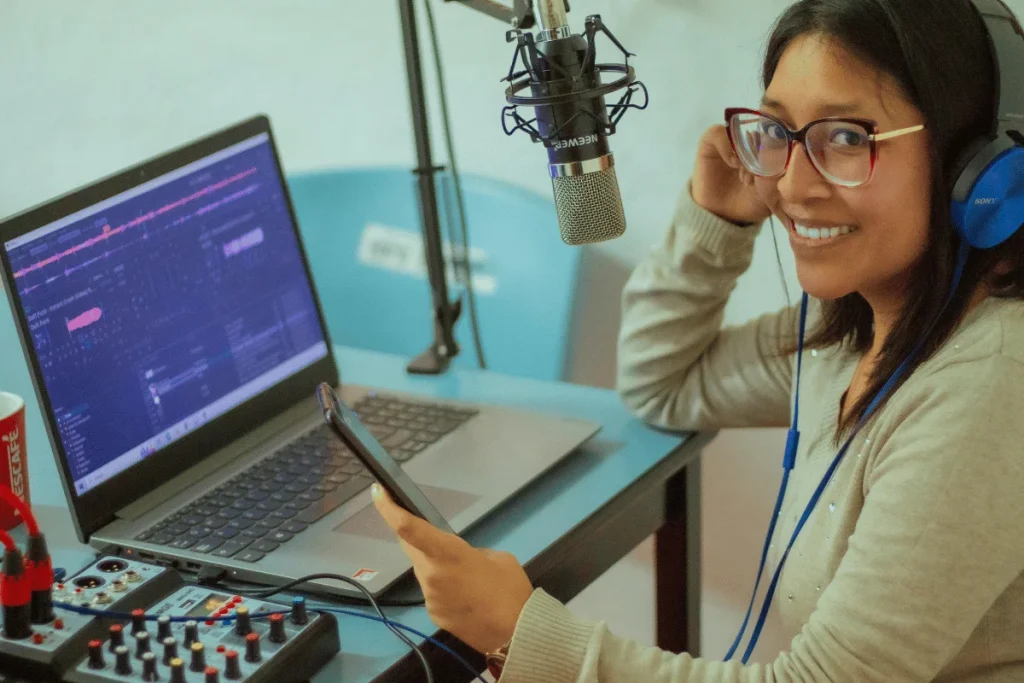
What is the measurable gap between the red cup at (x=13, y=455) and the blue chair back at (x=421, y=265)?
0.76 metres

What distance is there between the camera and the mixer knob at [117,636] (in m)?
1.01

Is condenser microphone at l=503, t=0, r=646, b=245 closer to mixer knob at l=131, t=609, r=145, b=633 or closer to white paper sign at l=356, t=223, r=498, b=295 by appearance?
mixer knob at l=131, t=609, r=145, b=633

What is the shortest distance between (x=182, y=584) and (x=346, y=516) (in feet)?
0.58

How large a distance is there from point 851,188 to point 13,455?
2.72 ft

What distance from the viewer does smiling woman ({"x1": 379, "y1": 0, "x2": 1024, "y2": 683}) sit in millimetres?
972

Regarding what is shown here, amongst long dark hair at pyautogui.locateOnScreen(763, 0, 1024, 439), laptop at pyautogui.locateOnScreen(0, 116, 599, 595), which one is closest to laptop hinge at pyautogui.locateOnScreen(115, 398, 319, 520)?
laptop at pyautogui.locateOnScreen(0, 116, 599, 595)

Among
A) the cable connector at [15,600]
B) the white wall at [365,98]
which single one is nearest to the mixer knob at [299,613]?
A: the cable connector at [15,600]

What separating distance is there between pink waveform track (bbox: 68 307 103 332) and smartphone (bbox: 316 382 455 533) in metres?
0.33

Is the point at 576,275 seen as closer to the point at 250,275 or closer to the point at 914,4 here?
the point at 250,275

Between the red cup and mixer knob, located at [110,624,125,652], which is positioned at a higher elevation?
the red cup

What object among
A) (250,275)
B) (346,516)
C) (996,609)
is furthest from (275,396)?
(996,609)

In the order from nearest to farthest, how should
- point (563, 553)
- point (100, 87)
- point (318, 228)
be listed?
1. point (563, 553)
2. point (318, 228)
3. point (100, 87)

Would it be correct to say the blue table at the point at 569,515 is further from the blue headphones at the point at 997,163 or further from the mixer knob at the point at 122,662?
the blue headphones at the point at 997,163

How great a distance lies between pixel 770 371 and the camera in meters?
1.43
